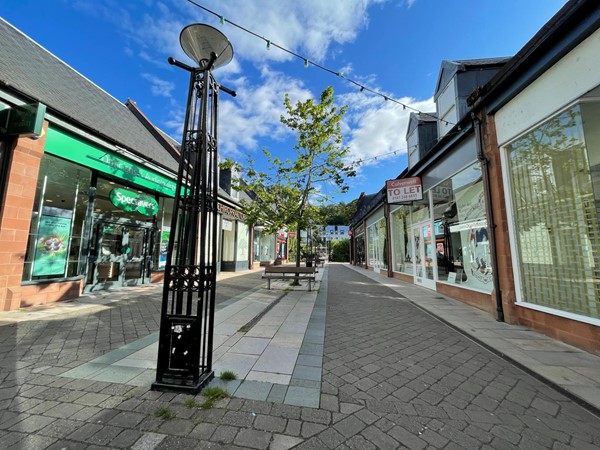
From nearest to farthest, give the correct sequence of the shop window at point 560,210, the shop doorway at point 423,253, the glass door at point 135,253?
the shop window at point 560,210, the glass door at point 135,253, the shop doorway at point 423,253

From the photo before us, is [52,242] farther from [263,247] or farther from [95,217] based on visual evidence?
[263,247]

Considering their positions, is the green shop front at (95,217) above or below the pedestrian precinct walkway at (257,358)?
above

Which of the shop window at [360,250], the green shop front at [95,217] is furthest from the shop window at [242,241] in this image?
the shop window at [360,250]

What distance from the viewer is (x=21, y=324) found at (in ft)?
15.4

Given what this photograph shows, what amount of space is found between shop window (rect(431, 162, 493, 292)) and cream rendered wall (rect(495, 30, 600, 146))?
1.34 meters

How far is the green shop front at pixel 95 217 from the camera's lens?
643 centimetres

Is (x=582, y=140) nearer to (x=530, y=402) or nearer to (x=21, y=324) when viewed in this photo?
(x=530, y=402)

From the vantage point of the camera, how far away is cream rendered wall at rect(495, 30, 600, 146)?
3.80 meters

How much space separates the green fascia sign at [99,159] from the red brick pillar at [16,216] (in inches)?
20.5

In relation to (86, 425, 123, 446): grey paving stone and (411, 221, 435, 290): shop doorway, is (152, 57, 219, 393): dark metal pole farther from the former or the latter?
(411, 221, 435, 290): shop doorway

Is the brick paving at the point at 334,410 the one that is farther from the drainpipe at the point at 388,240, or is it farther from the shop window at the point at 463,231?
the drainpipe at the point at 388,240

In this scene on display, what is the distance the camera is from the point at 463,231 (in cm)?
750

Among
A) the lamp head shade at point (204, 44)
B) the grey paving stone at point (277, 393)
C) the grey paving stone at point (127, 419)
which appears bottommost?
the grey paving stone at point (277, 393)

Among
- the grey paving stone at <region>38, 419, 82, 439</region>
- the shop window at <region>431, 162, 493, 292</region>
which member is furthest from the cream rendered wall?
the grey paving stone at <region>38, 419, 82, 439</region>
